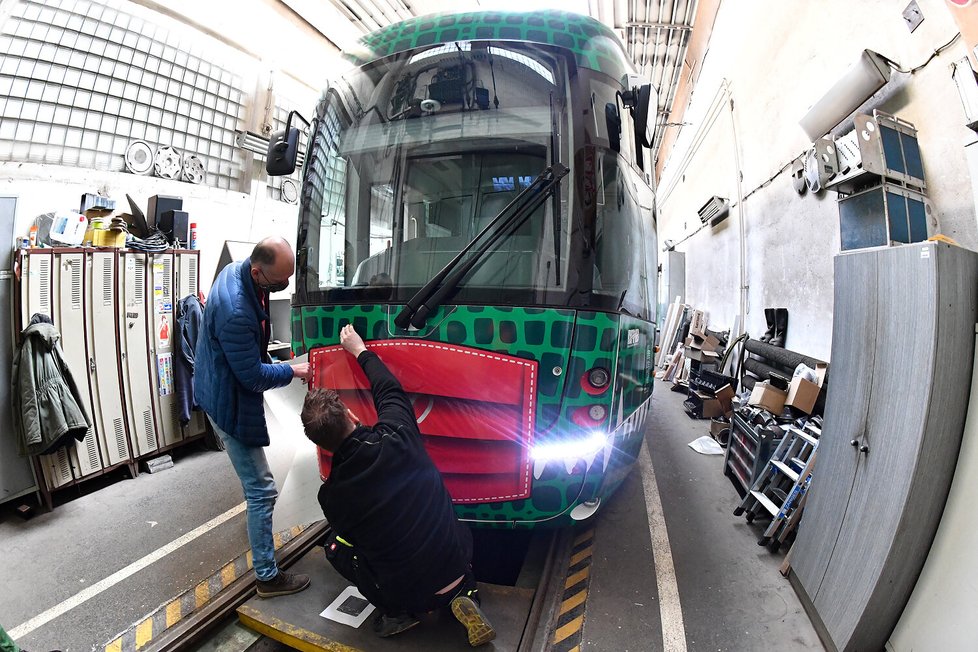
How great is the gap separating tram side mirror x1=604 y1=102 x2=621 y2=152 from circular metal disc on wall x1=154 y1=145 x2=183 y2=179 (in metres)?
5.56

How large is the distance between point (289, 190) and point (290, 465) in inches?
231

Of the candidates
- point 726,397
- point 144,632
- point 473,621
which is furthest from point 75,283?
point 726,397

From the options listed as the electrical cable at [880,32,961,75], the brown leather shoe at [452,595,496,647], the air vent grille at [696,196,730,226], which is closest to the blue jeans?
the brown leather shoe at [452,595,496,647]

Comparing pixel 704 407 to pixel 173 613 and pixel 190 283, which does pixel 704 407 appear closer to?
pixel 173 613

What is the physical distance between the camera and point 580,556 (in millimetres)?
2801

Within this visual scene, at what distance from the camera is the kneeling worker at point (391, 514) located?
1767 mm

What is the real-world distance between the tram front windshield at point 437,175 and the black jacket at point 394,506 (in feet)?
2.39

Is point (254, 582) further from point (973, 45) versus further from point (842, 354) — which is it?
point (973, 45)

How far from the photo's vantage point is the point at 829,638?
201cm

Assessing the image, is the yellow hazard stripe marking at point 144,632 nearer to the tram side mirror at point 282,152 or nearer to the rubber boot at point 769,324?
the tram side mirror at point 282,152

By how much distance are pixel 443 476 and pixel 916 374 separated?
7.36 ft

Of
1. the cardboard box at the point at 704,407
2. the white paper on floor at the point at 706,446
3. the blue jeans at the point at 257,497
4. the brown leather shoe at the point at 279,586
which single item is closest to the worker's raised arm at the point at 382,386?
the blue jeans at the point at 257,497

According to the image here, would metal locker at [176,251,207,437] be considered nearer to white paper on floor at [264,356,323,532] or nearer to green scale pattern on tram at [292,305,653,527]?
white paper on floor at [264,356,323,532]

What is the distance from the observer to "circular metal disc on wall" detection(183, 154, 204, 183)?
5404mm
